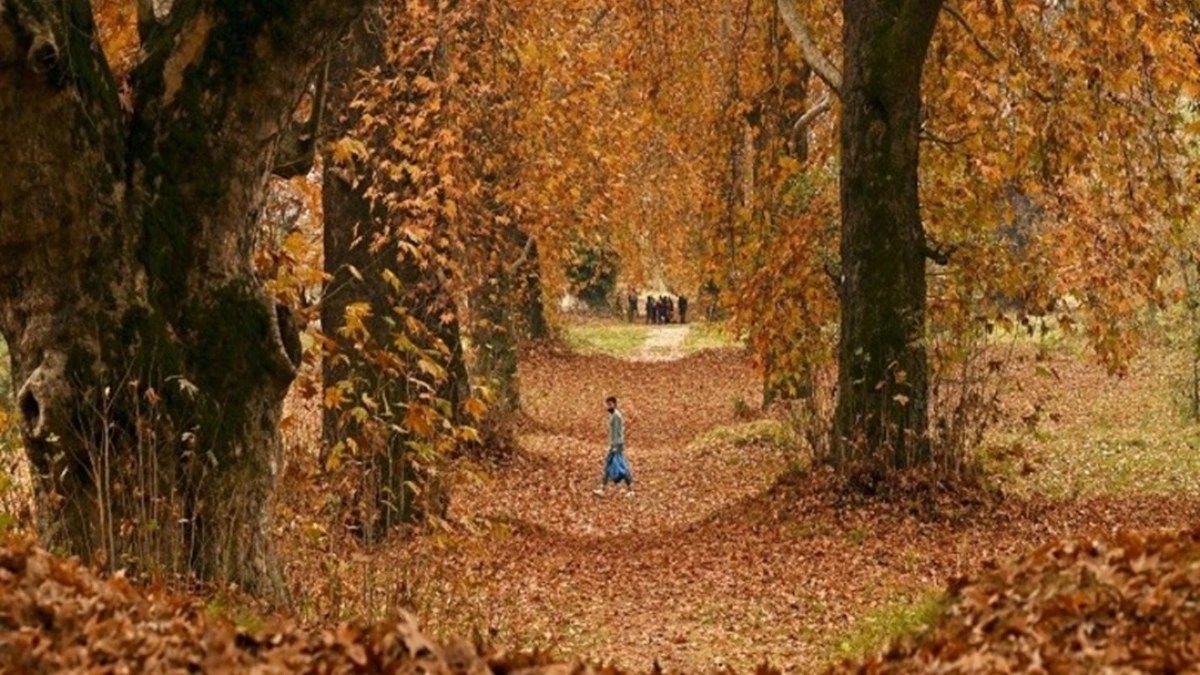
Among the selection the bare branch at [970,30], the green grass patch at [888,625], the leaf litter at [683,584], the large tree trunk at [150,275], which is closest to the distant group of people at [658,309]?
the leaf litter at [683,584]

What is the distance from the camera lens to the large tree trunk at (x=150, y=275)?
780 cm

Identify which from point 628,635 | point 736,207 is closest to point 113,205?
point 628,635

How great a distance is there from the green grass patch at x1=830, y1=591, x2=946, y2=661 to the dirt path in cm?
3674

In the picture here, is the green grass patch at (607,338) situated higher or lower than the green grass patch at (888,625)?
lower

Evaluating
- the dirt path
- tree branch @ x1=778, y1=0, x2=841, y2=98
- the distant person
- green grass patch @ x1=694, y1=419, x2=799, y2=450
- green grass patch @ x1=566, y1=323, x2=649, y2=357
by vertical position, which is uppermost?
tree branch @ x1=778, y1=0, x2=841, y2=98

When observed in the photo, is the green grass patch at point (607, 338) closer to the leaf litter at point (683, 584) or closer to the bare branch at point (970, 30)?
the leaf litter at point (683, 584)

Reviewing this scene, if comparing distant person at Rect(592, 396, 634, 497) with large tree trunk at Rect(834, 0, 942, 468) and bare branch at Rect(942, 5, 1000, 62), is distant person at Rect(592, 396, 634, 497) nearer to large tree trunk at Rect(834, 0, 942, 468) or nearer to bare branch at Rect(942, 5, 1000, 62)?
large tree trunk at Rect(834, 0, 942, 468)

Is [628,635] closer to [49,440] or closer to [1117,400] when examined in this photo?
[49,440]

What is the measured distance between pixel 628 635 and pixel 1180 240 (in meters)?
7.89

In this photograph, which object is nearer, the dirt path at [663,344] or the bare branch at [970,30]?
the bare branch at [970,30]

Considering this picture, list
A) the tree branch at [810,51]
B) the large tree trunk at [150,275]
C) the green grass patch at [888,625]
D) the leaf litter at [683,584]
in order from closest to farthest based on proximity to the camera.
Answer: the leaf litter at [683,584] < the large tree trunk at [150,275] < the green grass patch at [888,625] < the tree branch at [810,51]

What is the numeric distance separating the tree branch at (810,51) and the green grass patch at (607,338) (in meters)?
30.5

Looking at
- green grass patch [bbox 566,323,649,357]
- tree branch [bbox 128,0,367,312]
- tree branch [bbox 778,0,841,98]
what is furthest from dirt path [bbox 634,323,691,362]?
tree branch [bbox 128,0,367,312]

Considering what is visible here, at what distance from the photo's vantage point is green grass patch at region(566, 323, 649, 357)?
49.2 meters
